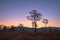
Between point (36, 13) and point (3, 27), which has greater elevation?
point (36, 13)

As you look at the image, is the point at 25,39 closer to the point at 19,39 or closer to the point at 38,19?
the point at 19,39

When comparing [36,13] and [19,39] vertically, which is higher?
[36,13]

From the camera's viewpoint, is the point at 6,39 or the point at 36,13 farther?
the point at 36,13

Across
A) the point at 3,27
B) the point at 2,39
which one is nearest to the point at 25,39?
the point at 2,39

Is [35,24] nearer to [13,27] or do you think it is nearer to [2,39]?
[13,27]

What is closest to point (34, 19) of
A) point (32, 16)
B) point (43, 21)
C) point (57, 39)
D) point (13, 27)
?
point (32, 16)

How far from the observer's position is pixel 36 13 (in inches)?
1506

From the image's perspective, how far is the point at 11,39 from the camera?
1162 centimetres

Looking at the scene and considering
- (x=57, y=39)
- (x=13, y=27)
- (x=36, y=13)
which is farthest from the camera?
(x=13, y=27)

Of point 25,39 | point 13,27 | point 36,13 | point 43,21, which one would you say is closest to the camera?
point 25,39

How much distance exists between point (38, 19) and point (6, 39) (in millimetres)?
28139

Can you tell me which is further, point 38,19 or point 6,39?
point 38,19

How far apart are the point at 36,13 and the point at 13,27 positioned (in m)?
12.6

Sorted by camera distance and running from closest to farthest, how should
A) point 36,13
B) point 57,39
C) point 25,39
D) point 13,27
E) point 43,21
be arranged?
1. point 25,39
2. point 57,39
3. point 36,13
4. point 43,21
5. point 13,27
